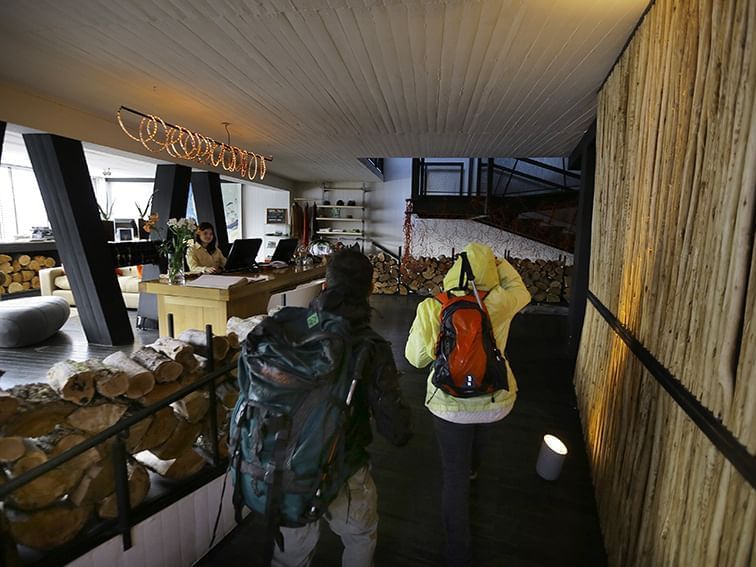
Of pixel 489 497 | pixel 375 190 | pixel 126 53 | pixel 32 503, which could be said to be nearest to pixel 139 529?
pixel 32 503

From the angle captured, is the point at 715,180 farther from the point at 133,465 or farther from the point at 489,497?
the point at 133,465

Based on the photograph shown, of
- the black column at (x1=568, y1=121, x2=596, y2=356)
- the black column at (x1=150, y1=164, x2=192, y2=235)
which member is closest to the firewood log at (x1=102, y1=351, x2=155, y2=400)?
the black column at (x1=568, y1=121, x2=596, y2=356)

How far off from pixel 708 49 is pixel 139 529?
2717 millimetres

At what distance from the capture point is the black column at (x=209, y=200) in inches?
280

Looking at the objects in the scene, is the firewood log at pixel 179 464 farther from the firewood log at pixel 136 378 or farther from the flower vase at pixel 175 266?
the flower vase at pixel 175 266

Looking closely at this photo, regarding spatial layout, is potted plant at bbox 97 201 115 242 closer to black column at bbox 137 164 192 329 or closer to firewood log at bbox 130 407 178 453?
black column at bbox 137 164 192 329

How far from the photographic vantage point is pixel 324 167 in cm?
788

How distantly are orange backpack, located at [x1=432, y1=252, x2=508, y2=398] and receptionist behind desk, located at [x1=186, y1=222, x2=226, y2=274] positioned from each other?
3.59 m

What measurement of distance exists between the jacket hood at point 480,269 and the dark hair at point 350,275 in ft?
1.74

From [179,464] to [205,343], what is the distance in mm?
590

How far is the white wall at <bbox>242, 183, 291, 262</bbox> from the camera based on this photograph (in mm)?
10422

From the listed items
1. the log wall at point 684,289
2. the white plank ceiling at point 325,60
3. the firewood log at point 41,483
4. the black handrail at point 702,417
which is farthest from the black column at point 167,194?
the black handrail at point 702,417

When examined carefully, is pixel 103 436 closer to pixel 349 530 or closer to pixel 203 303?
pixel 349 530

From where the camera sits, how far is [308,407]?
1168mm
